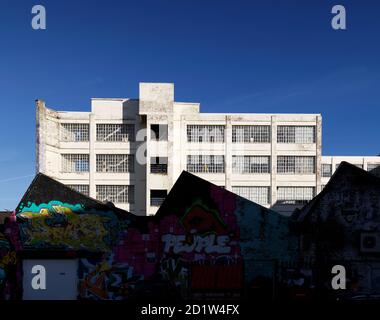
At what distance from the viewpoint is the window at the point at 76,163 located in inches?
1821

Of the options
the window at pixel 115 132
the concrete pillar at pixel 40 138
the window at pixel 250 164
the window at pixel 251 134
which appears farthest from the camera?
the window at pixel 115 132

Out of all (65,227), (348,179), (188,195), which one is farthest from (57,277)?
(348,179)

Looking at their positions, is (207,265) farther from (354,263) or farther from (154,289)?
(354,263)

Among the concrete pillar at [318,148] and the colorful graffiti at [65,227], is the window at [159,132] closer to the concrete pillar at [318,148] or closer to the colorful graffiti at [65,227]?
the concrete pillar at [318,148]

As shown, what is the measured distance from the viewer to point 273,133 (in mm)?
45906

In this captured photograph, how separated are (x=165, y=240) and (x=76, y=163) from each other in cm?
3385

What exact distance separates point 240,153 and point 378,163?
34.3m

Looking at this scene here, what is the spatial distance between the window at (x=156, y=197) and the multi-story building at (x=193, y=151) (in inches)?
10.4

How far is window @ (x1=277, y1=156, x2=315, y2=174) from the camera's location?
45.9 metres

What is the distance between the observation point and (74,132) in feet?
152

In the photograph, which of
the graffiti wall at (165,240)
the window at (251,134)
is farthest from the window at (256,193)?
the graffiti wall at (165,240)

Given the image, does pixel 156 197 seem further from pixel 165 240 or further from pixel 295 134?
pixel 165 240

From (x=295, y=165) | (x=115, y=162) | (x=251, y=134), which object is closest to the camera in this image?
(x=295, y=165)
